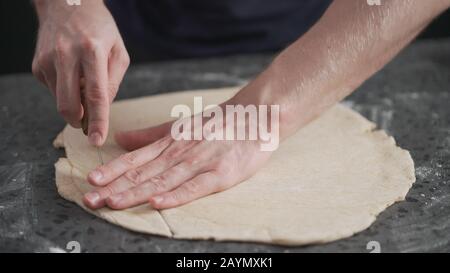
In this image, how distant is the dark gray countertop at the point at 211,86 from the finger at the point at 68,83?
20 centimetres

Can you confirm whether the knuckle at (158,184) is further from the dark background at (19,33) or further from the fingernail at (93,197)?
the dark background at (19,33)

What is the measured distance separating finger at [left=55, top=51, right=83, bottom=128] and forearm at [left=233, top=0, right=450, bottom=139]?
0.39m

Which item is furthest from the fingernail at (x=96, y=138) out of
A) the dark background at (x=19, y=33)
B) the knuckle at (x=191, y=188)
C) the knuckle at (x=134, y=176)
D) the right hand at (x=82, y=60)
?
the dark background at (x=19, y=33)

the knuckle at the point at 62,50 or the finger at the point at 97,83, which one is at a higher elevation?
the knuckle at the point at 62,50

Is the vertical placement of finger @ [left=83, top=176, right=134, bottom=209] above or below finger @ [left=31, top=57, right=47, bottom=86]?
below

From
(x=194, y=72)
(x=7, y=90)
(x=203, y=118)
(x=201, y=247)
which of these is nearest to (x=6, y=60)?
(x=7, y=90)

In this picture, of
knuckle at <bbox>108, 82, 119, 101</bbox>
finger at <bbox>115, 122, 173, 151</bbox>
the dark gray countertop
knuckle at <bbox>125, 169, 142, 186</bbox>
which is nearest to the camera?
the dark gray countertop

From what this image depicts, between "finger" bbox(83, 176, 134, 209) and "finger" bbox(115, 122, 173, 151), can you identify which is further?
"finger" bbox(115, 122, 173, 151)

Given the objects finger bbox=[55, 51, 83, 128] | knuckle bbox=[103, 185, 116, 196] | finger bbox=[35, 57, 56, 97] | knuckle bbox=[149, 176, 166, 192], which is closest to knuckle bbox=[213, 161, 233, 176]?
knuckle bbox=[149, 176, 166, 192]

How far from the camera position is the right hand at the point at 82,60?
1.26m

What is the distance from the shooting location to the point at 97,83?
49.6 inches

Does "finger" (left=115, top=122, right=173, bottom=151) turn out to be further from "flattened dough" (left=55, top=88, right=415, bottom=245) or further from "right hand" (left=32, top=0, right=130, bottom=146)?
"right hand" (left=32, top=0, right=130, bottom=146)

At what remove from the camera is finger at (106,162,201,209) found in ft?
3.96

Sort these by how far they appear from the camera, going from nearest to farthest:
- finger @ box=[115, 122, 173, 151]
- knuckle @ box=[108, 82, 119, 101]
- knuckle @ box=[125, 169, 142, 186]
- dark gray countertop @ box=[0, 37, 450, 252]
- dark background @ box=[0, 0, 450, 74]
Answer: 1. dark gray countertop @ box=[0, 37, 450, 252]
2. knuckle @ box=[125, 169, 142, 186]
3. knuckle @ box=[108, 82, 119, 101]
4. finger @ box=[115, 122, 173, 151]
5. dark background @ box=[0, 0, 450, 74]
